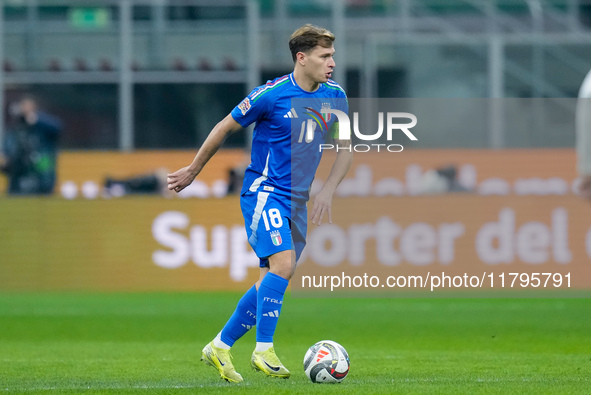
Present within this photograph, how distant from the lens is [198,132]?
17.1 meters

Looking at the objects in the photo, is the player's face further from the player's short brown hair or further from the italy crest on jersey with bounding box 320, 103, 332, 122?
the italy crest on jersey with bounding box 320, 103, 332, 122

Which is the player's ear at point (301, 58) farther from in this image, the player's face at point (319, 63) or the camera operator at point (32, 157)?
the camera operator at point (32, 157)

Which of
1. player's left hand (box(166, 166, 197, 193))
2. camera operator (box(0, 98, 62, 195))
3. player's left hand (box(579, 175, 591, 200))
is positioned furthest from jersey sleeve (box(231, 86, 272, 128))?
camera operator (box(0, 98, 62, 195))

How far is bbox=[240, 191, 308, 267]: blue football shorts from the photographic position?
6.13 m

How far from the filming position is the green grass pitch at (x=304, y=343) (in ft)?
19.9

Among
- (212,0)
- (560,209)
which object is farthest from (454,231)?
(212,0)

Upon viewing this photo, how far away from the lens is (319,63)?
6.16m

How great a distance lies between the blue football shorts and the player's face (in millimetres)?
697

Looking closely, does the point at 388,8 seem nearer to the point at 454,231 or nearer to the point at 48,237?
the point at 454,231

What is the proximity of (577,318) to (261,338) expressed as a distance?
6048mm

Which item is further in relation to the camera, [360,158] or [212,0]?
[212,0]

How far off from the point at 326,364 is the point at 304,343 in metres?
3.20

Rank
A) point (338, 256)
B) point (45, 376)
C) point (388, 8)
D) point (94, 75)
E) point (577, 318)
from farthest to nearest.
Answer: point (388, 8), point (94, 75), point (338, 256), point (577, 318), point (45, 376)

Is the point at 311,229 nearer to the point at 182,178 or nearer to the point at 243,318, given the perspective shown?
the point at 243,318
